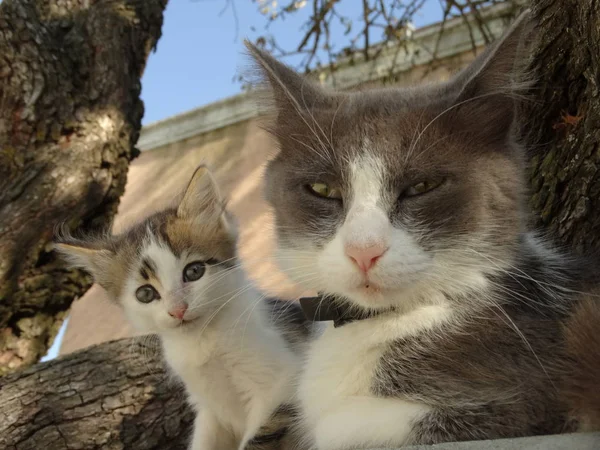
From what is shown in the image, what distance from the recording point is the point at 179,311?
65.1 inches

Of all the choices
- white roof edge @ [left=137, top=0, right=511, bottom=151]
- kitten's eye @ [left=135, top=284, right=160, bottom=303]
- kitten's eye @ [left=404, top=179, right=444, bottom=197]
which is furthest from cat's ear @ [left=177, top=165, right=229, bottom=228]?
white roof edge @ [left=137, top=0, right=511, bottom=151]

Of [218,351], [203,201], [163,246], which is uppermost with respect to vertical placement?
[203,201]

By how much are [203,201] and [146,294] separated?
36 cm

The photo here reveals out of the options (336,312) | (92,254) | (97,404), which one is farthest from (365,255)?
(97,404)

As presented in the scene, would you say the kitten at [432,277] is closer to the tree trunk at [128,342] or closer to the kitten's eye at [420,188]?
the kitten's eye at [420,188]

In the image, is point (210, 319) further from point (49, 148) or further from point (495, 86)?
point (49, 148)

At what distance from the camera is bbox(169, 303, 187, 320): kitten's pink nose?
5.42 ft

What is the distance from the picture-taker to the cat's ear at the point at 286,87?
55.2 inches

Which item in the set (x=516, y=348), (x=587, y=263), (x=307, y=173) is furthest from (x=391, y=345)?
(x=587, y=263)

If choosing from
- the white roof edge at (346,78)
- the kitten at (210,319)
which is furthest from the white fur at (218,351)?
the white roof edge at (346,78)

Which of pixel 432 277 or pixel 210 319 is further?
pixel 210 319

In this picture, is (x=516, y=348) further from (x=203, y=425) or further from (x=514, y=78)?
(x=203, y=425)

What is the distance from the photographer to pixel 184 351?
1.66 meters

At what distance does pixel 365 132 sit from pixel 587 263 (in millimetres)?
604
